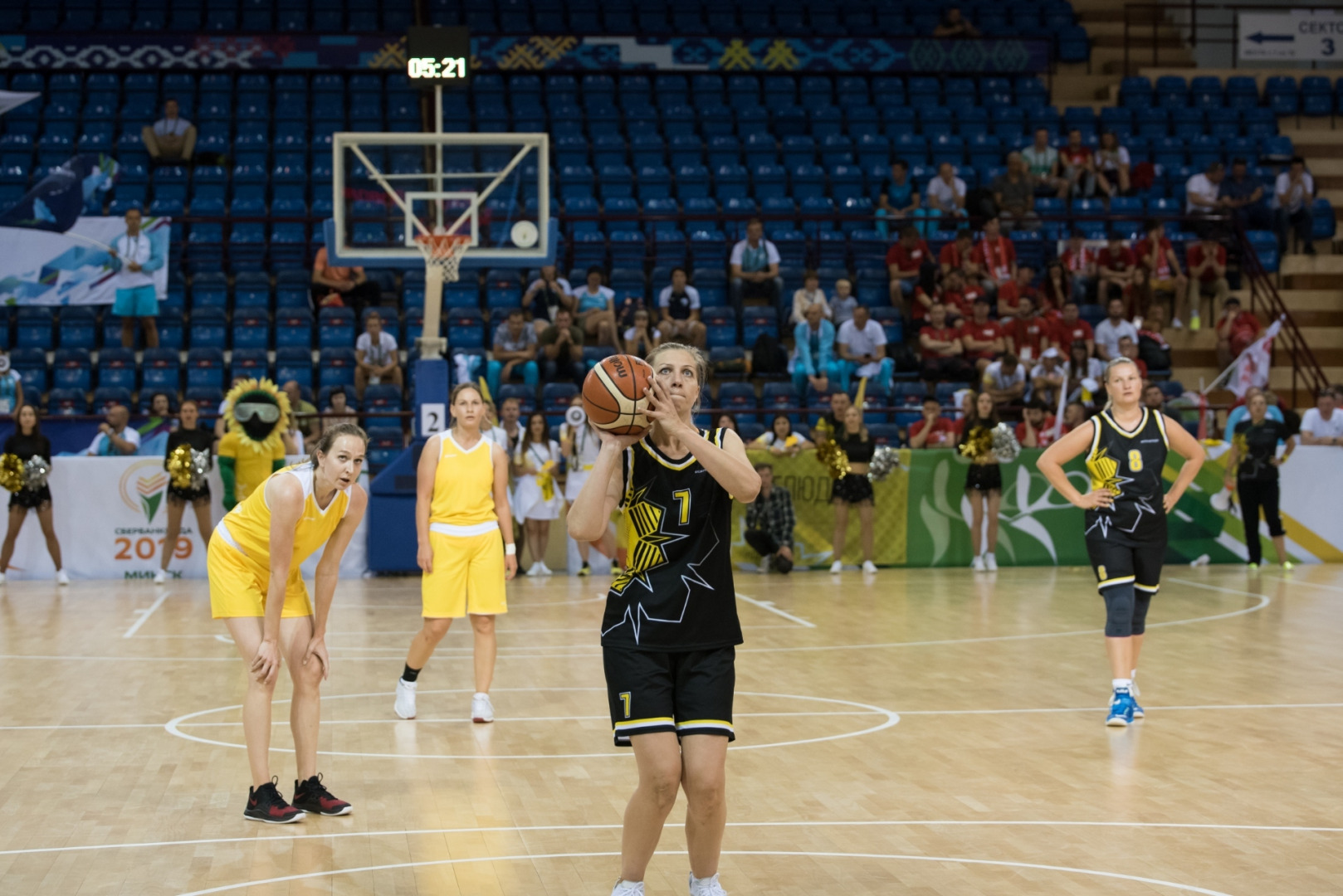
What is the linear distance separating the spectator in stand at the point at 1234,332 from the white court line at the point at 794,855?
16348mm

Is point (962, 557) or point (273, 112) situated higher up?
point (273, 112)

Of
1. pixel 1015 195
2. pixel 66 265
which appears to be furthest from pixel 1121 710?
pixel 66 265

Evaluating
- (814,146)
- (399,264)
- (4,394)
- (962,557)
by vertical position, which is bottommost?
(962,557)

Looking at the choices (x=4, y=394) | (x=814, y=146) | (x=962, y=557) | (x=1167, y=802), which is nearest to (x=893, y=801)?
(x=1167, y=802)

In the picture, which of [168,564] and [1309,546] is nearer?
[168,564]

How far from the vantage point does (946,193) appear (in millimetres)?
21312

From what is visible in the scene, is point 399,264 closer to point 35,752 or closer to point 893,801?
point 35,752

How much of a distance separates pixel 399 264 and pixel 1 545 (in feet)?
17.1

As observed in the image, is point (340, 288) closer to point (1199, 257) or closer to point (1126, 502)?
point (1199, 257)

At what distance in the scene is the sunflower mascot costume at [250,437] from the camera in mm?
14125

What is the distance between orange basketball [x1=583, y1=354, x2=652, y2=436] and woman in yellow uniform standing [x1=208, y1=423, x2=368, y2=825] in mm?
1988

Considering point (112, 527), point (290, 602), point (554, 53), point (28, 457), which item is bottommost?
point (112, 527)

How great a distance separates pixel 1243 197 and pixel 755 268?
7.98m

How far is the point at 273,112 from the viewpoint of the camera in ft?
74.1
